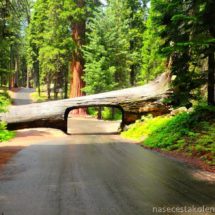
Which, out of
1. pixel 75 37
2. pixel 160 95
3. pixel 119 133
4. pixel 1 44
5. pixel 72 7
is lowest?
pixel 119 133

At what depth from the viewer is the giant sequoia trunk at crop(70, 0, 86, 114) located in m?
37.3

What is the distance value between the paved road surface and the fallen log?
38.8 ft

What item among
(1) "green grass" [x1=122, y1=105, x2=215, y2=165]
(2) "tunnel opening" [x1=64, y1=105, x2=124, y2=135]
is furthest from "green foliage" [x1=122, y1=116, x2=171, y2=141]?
(2) "tunnel opening" [x1=64, y1=105, x2=124, y2=135]

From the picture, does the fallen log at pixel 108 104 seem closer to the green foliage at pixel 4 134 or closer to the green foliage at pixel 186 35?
the green foliage at pixel 4 134

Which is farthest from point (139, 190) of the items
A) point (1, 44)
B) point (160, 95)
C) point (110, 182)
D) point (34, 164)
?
point (160, 95)

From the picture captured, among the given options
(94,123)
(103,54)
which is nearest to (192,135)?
(94,123)

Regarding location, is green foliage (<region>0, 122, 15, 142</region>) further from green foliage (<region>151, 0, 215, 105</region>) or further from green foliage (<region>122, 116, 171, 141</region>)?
green foliage (<region>151, 0, 215, 105</region>)

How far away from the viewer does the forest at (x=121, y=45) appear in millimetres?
15367

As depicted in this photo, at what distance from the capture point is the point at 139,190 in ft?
23.7

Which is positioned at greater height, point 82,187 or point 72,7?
point 72,7

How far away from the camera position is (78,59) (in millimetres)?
38625

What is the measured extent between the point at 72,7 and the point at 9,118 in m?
18.0

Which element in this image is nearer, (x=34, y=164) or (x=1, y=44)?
(x=34, y=164)

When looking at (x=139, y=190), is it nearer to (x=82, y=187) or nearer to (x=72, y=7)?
(x=82, y=187)
